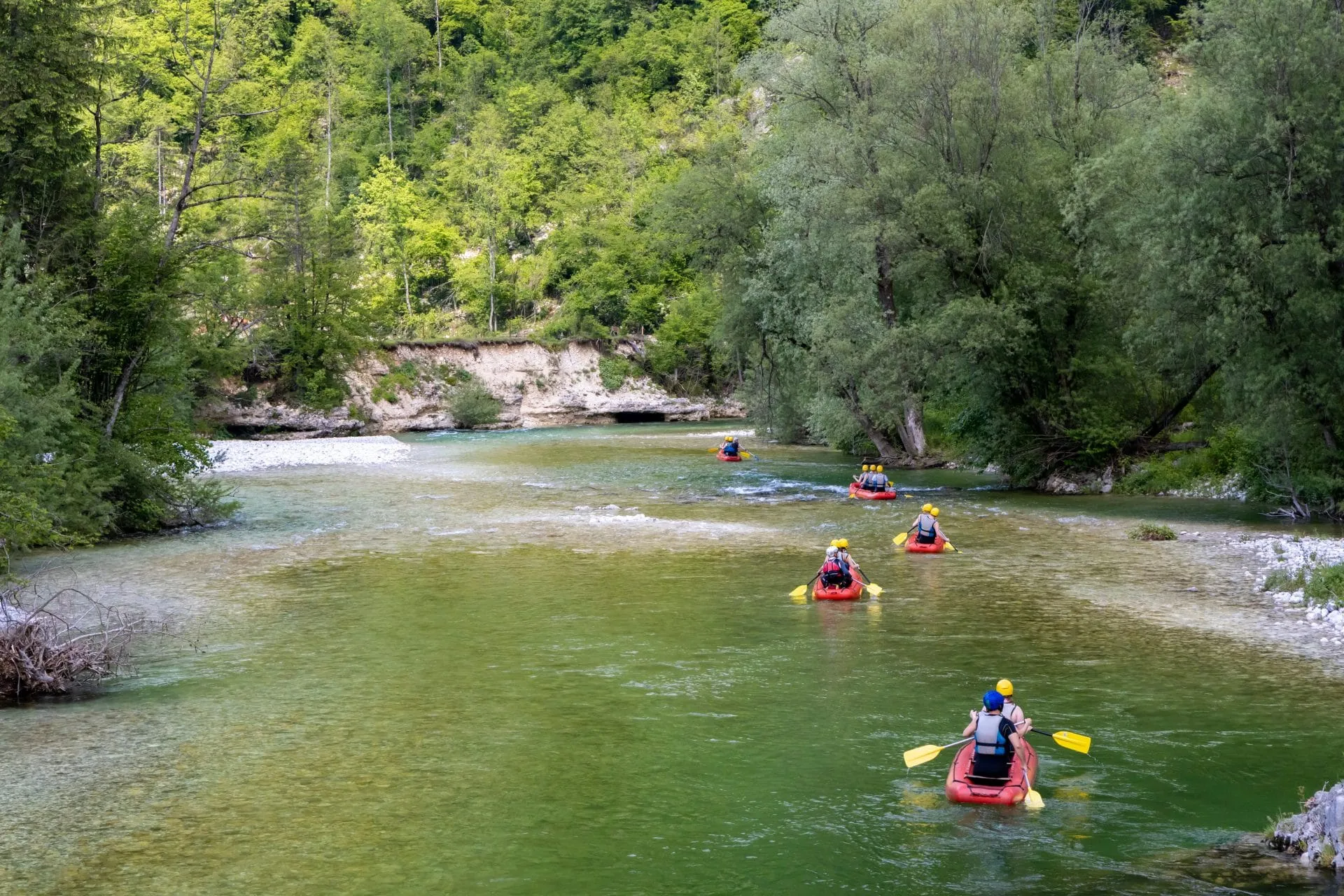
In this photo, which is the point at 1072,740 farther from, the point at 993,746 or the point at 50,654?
the point at 50,654

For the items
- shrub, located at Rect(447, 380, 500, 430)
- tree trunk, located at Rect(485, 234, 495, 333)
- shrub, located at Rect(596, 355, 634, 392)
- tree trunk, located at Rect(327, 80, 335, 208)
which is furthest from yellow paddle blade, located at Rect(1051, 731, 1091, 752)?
tree trunk, located at Rect(327, 80, 335, 208)

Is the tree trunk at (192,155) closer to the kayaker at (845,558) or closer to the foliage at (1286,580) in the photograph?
the kayaker at (845,558)

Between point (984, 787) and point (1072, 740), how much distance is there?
1453mm

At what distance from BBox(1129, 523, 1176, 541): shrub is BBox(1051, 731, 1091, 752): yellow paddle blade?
14.9 m

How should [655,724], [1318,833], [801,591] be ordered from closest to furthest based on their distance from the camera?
1. [1318,833]
2. [655,724]
3. [801,591]

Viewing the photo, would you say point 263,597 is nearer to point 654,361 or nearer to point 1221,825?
point 1221,825

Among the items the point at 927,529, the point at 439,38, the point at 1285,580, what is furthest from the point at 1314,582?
the point at 439,38

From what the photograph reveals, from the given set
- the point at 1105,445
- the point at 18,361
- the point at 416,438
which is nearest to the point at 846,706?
the point at 18,361

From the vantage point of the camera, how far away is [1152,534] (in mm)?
25969

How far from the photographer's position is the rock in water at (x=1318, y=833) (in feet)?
29.7

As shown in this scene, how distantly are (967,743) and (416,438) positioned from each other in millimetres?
56505

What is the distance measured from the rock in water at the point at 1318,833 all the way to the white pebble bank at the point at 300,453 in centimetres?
4075

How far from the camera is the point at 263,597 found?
68.6ft

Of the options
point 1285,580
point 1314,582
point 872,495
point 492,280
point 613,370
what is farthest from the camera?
point 492,280
